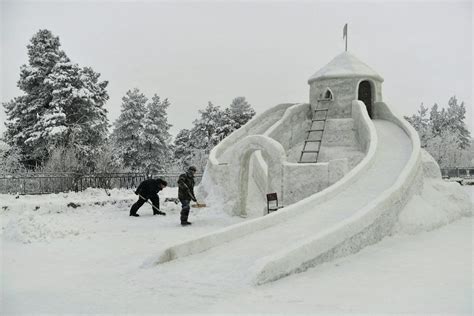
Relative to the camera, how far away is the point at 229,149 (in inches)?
745

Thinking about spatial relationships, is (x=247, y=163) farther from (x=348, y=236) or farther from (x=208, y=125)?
(x=208, y=125)

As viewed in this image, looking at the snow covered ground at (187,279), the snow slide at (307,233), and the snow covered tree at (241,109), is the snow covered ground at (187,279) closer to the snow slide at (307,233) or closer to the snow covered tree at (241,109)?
the snow slide at (307,233)

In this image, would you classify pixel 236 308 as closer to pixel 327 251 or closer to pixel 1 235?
pixel 327 251

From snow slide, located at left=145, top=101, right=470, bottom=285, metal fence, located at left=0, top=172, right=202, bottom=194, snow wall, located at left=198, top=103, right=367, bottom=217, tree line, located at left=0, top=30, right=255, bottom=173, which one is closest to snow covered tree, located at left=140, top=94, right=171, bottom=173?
tree line, located at left=0, top=30, right=255, bottom=173

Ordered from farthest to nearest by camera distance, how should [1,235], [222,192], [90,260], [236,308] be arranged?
[222,192] → [1,235] → [90,260] → [236,308]

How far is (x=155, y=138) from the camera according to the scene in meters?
37.9

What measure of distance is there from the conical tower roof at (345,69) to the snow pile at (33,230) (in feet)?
38.5

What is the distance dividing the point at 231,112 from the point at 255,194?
28712 millimetres

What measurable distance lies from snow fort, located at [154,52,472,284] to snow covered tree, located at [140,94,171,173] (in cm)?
1916

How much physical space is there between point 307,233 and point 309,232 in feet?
0.22

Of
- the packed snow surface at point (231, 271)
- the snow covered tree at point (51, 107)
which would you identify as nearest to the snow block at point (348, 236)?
the packed snow surface at point (231, 271)

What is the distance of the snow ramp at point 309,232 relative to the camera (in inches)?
296

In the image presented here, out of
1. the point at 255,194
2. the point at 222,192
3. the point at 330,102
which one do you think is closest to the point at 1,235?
the point at 222,192

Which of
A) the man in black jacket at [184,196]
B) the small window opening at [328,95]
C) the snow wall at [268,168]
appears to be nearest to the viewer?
the man in black jacket at [184,196]
